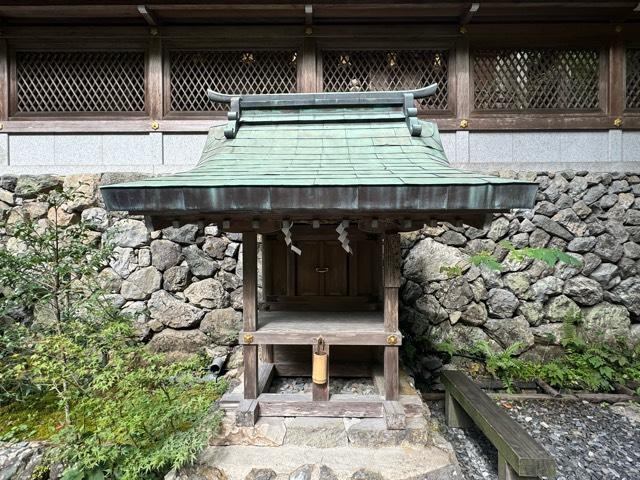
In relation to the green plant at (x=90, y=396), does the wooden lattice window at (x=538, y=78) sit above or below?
above

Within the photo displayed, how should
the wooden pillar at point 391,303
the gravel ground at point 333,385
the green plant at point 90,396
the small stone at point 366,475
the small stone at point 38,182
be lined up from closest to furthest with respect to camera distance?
the small stone at point 366,475 < the green plant at point 90,396 < the wooden pillar at point 391,303 < the gravel ground at point 333,385 < the small stone at point 38,182

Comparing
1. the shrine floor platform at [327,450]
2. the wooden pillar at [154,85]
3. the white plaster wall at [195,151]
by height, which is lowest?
the shrine floor platform at [327,450]

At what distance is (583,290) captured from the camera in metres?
4.82

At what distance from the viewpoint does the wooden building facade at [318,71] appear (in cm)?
475

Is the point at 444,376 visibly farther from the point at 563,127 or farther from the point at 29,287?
the point at 29,287

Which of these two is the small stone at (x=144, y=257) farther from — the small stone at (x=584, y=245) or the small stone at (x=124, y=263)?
the small stone at (x=584, y=245)

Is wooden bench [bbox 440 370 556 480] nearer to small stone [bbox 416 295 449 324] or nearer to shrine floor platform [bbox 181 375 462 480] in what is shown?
shrine floor platform [bbox 181 375 462 480]

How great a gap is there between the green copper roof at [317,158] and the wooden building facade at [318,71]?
189cm

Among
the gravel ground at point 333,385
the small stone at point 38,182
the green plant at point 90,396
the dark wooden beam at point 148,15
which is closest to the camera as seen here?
the green plant at point 90,396

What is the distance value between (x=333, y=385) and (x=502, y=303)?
3032mm

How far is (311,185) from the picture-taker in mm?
2098

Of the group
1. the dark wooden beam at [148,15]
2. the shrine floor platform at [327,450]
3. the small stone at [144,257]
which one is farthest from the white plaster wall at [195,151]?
the shrine floor platform at [327,450]

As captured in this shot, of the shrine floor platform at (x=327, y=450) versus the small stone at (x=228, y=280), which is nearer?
the shrine floor platform at (x=327, y=450)

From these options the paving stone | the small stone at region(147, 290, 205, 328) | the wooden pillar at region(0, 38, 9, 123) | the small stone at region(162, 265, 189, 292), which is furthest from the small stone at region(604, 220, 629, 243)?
the wooden pillar at region(0, 38, 9, 123)
